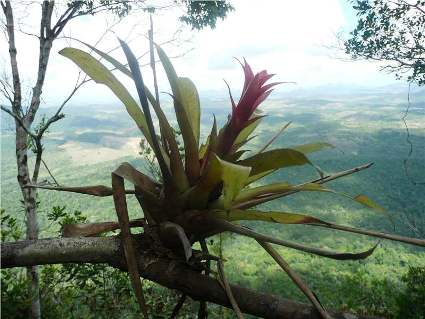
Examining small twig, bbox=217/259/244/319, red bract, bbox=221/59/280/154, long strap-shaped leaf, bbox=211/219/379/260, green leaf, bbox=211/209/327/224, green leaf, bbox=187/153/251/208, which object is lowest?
small twig, bbox=217/259/244/319

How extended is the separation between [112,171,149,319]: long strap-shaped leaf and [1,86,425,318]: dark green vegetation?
1.12ft

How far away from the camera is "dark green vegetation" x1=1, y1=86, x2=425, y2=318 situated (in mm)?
12932

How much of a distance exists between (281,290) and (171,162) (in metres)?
29.1

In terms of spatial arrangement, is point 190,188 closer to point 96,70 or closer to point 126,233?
point 126,233

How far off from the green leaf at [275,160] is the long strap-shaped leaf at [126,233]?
0.27 m

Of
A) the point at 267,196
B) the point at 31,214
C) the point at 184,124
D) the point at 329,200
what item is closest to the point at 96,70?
the point at 184,124

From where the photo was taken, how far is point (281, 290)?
27.9 m

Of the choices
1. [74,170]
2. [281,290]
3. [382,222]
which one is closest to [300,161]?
[281,290]

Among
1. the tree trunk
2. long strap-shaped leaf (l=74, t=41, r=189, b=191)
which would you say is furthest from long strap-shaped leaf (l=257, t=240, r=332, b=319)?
the tree trunk

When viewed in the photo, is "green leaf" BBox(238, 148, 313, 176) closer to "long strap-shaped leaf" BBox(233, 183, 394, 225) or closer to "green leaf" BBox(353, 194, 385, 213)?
"long strap-shaped leaf" BBox(233, 183, 394, 225)

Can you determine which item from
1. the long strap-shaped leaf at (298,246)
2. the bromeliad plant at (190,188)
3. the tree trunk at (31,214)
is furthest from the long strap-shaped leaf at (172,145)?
the tree trunk at (31,214)

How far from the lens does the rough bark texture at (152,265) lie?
67 centimetres

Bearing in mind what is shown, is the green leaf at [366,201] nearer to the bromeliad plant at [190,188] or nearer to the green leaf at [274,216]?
the bromeliad plant at [190,188]

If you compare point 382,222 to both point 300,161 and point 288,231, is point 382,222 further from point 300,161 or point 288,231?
point 300,161
